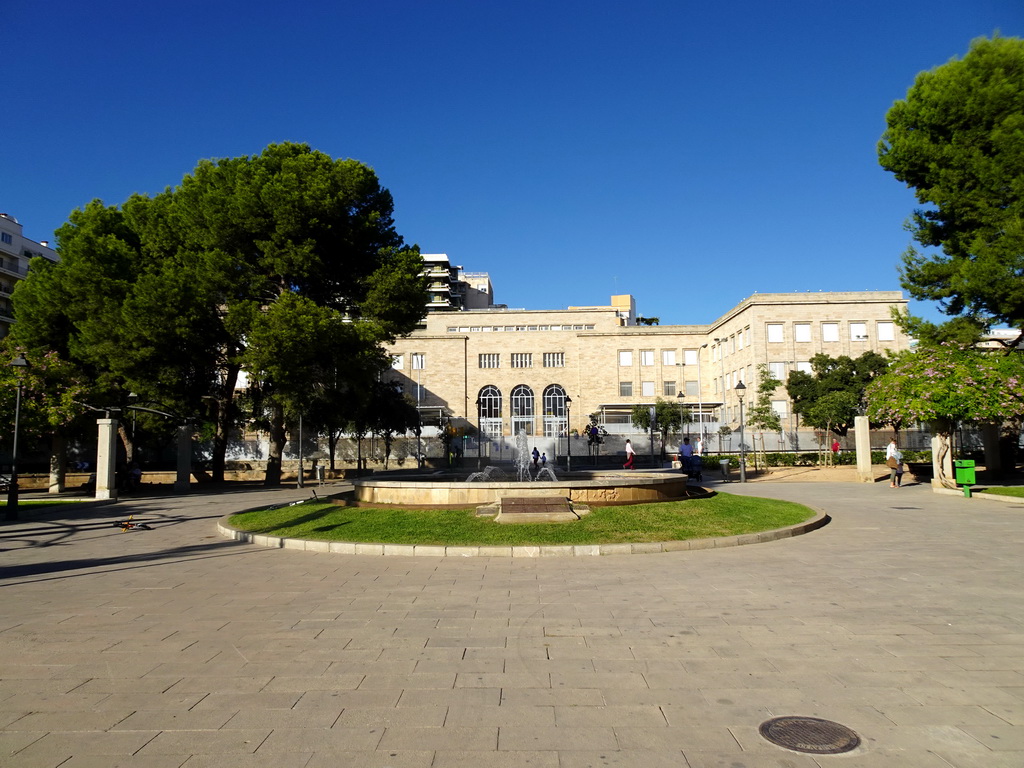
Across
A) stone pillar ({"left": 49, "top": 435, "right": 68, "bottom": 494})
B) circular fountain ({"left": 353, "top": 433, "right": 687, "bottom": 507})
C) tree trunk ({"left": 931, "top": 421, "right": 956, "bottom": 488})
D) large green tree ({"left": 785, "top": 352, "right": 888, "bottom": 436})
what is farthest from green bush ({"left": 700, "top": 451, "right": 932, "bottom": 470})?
stone pillar ({"left": 49, "top": 435, "right": 68, "bottom": 494})

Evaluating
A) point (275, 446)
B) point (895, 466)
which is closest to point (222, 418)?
point (275, 446)

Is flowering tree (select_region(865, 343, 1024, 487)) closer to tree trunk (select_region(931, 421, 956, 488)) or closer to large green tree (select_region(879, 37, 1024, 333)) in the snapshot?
tree trunk (select_region(931, 421, 956, 488))

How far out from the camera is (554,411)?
2377 inches

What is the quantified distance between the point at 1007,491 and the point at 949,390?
3.26 meters

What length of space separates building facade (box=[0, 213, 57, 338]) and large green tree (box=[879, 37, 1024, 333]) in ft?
206

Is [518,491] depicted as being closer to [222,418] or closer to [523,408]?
[222,418]

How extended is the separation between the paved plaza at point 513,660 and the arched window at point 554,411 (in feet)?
161

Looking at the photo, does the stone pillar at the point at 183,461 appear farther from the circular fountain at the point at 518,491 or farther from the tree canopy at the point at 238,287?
the circular fountain at the point at 518,491

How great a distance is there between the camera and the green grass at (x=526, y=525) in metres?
11.2

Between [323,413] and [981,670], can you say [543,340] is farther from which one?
[981,670]

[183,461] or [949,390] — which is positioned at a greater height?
[949,390]

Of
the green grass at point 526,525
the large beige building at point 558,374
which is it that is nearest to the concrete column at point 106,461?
the green grass at point 526,525

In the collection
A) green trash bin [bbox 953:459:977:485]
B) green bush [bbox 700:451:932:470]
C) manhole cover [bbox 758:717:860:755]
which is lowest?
green bush [bbox 700:451:932:470]

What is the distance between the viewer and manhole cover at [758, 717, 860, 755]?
3.63m
